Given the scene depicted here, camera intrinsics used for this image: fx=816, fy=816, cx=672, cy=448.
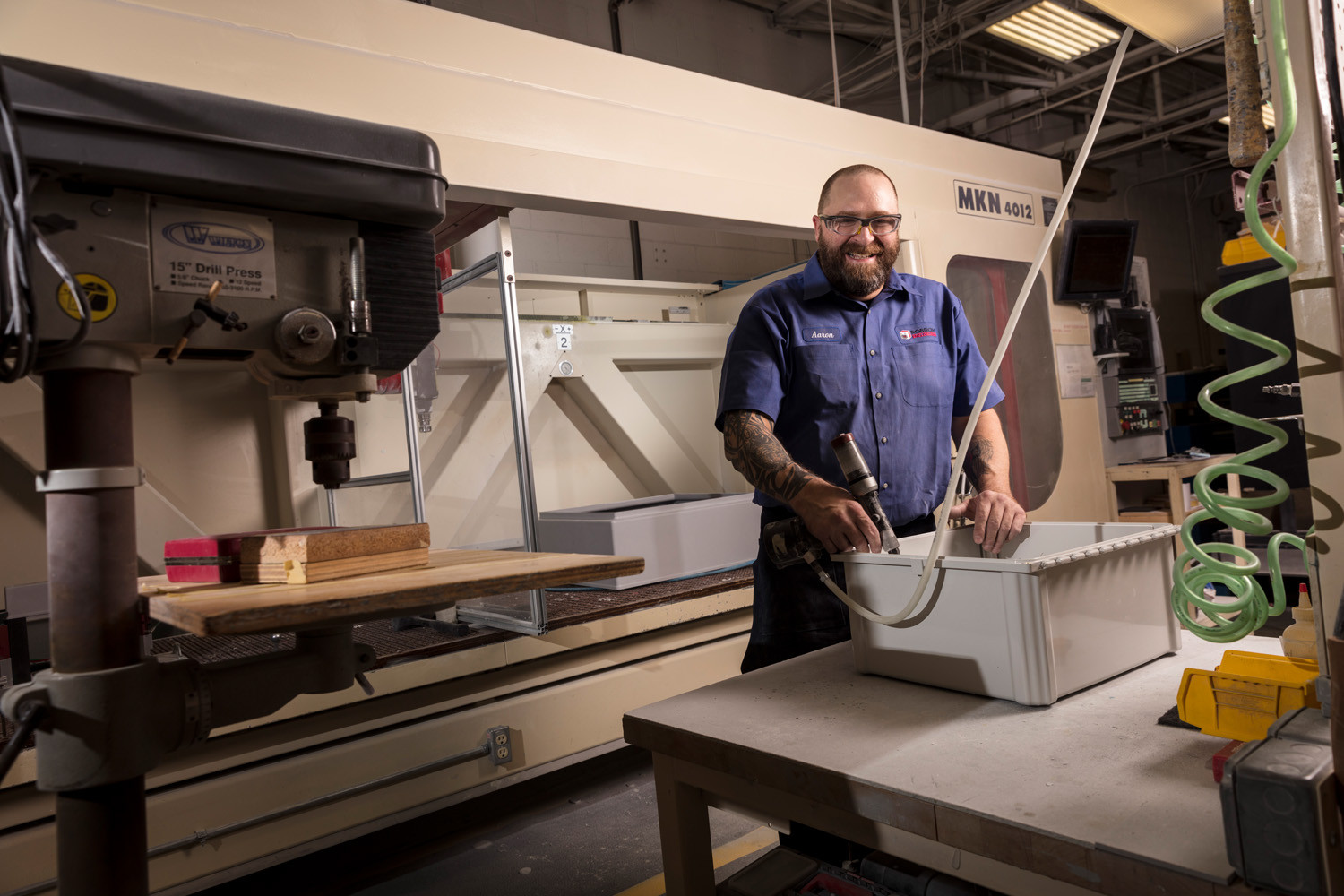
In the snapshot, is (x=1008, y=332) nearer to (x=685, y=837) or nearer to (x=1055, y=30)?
(x=685, y=837)

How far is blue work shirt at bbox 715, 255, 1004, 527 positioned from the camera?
1498mm

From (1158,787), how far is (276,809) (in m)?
1.53

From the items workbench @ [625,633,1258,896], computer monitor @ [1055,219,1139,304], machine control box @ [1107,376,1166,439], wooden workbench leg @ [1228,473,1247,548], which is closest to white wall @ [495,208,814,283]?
computer monitor @ [1055,219,1139,304]

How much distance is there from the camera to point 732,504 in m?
2.54

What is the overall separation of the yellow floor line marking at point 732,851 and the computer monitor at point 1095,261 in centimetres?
232

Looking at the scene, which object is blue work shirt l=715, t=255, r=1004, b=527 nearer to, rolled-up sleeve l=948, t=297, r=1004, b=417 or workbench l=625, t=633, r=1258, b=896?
rolled-up sleeve l=948, t=297, r=1004, b=417

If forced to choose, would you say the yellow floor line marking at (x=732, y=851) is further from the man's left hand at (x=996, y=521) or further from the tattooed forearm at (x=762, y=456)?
the man's left hand at (x=996, y=521)

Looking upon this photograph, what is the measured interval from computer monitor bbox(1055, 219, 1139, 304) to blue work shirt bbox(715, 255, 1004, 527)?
1.94 meters

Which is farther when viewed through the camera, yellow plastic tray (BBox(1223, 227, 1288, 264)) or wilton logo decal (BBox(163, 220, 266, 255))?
yellow plastic tray (BBox(1223, 227, 1288, 264))

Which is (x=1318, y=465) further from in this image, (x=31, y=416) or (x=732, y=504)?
(x=31, y=416)

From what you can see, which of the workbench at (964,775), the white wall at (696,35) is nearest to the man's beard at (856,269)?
the workbench at (964,775)

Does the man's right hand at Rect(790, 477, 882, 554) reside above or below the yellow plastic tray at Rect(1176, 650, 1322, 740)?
above

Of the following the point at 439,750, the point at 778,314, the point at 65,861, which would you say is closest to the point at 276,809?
the point at 439,750

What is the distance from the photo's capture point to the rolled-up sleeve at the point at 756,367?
1457 millimetres
